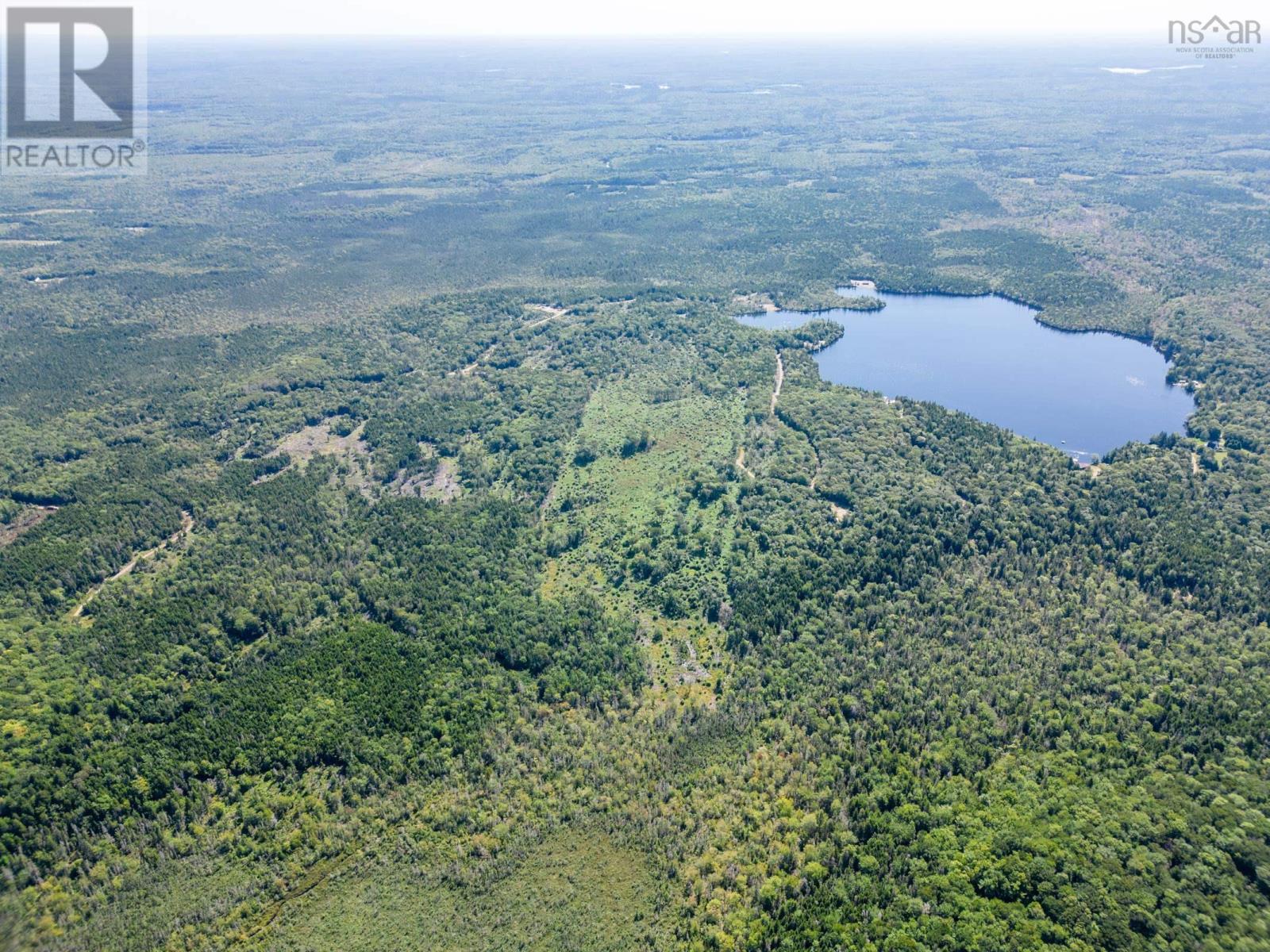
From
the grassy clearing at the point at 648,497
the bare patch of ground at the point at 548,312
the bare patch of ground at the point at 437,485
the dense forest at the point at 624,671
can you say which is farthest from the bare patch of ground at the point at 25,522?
the bare patch of ground at the point at 548,312

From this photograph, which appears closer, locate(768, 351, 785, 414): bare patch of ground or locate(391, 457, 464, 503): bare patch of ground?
locate(391, 457, 464, 503): bare patch of ground

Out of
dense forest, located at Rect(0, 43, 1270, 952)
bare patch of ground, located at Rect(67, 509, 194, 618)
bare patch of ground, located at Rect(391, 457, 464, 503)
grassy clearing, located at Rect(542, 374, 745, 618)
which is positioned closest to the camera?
dense forest, located at Rect(0, 43, 1270, 952)

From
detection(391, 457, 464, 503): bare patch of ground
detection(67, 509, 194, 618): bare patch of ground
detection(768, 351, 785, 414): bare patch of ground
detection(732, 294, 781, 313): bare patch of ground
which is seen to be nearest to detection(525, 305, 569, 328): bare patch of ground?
detection(732, 294, 781, 313): bare patch of ground

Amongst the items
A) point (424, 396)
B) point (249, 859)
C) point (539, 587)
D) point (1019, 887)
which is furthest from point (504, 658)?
point (424, 396)

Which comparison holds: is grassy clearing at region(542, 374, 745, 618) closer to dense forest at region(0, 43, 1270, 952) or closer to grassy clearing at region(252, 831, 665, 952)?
dense forest at region(0, 43, 1270, 952)

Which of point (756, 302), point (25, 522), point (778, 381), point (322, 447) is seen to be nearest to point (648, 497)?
point (778, 381)

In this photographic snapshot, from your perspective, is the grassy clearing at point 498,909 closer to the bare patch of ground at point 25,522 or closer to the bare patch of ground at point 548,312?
the bare patch of ground at point 25,522

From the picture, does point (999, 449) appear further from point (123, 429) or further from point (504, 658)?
point (123, 429)

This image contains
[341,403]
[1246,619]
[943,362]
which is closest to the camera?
[1246,619]

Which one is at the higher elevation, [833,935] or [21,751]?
[21,751]
